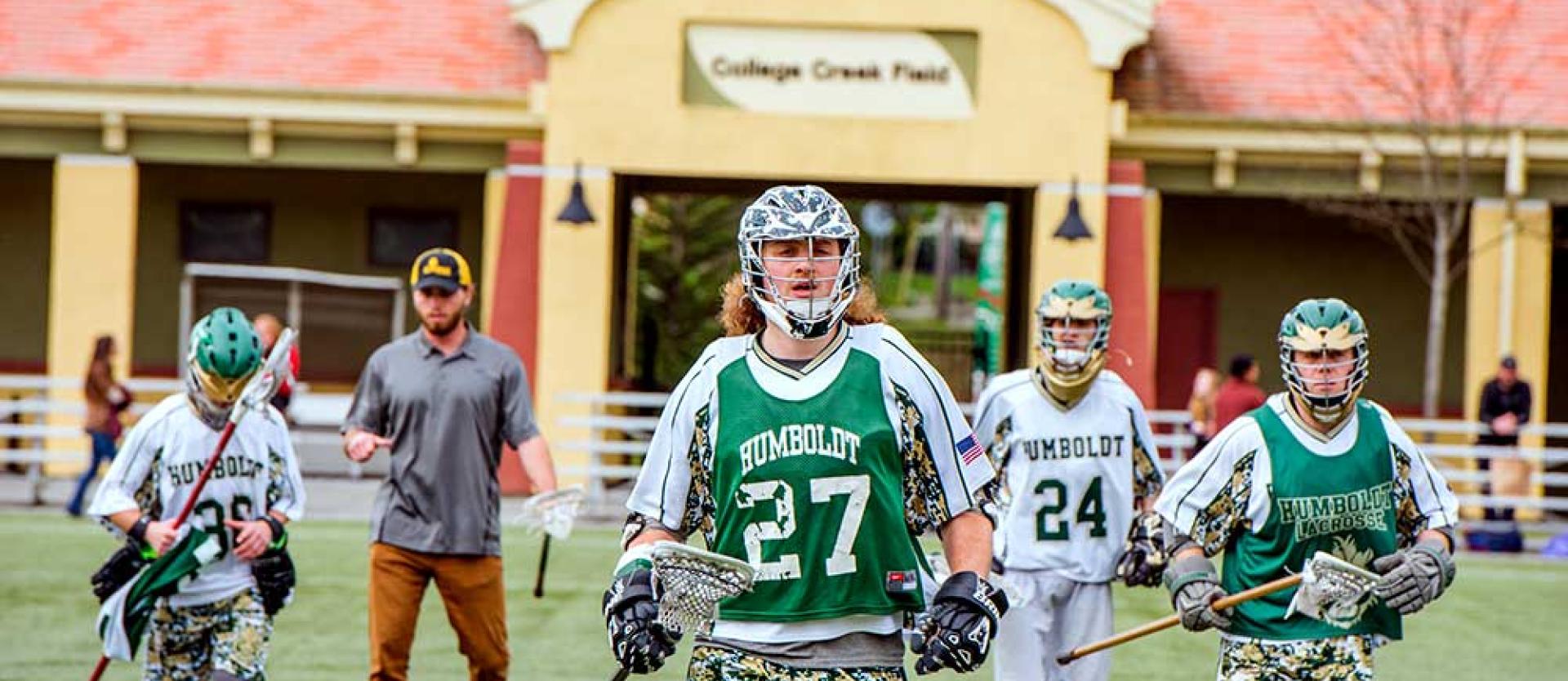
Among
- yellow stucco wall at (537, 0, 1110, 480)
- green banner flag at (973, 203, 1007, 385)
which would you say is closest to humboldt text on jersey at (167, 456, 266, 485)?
yellow stucco wall at (537, 0, 1110, 480)

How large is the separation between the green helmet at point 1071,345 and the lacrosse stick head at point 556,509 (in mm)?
2126

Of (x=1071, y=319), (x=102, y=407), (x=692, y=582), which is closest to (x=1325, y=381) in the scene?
(x=1071, y=319)

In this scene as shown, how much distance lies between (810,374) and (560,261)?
1621 centimetres

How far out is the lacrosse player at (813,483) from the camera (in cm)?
518

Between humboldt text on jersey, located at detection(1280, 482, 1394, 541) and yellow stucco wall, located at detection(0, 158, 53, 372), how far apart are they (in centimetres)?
2018

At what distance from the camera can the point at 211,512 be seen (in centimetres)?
798

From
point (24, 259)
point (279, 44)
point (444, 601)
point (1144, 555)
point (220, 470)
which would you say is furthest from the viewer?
point (24, 259)

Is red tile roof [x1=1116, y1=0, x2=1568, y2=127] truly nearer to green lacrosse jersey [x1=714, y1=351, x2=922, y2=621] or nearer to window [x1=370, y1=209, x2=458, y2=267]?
window [x1=370, y1=209, x2=458, y2=267]

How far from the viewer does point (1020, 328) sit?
24953mm

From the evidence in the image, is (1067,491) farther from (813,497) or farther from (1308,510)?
(813,497)

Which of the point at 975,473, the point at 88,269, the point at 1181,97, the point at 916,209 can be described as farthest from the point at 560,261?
the point at 916,209

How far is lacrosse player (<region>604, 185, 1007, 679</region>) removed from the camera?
5180 mm

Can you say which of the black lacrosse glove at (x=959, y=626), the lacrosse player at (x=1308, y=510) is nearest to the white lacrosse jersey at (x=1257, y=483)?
the lacrosse player at (x=1308, y=510)

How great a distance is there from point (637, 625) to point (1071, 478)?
13.8ft
